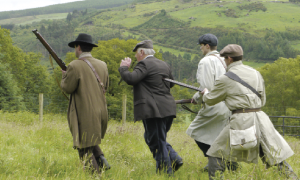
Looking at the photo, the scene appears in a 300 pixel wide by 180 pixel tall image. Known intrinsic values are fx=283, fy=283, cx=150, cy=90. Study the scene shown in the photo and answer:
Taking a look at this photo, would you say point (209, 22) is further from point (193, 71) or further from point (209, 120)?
point (209, 120)

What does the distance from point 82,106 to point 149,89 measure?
0.99 m

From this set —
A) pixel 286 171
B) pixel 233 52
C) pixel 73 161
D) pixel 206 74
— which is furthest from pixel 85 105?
pixel 286 171

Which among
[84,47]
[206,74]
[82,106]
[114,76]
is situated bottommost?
[114,76]

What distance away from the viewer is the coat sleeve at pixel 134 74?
3.95 meters

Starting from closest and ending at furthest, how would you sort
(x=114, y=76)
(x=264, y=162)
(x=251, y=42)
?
(x=264, y=162)
(x=114, y=76)
(x=251, y=42)

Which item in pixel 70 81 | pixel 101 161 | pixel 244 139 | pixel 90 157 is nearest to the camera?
pixel 244 139

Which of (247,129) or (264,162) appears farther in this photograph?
(264,162)

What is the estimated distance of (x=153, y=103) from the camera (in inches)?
159

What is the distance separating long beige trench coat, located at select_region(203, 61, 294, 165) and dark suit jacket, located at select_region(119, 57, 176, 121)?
94cm

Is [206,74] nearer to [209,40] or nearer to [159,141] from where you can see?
[209,40]

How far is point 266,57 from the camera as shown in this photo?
13038cm

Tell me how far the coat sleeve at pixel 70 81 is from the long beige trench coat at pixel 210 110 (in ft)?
5.90

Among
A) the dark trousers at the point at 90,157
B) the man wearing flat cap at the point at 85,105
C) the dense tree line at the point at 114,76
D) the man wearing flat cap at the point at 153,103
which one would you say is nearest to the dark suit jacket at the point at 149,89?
the man wearing flat cap at the point at 153,103

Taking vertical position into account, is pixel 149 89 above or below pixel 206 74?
below
